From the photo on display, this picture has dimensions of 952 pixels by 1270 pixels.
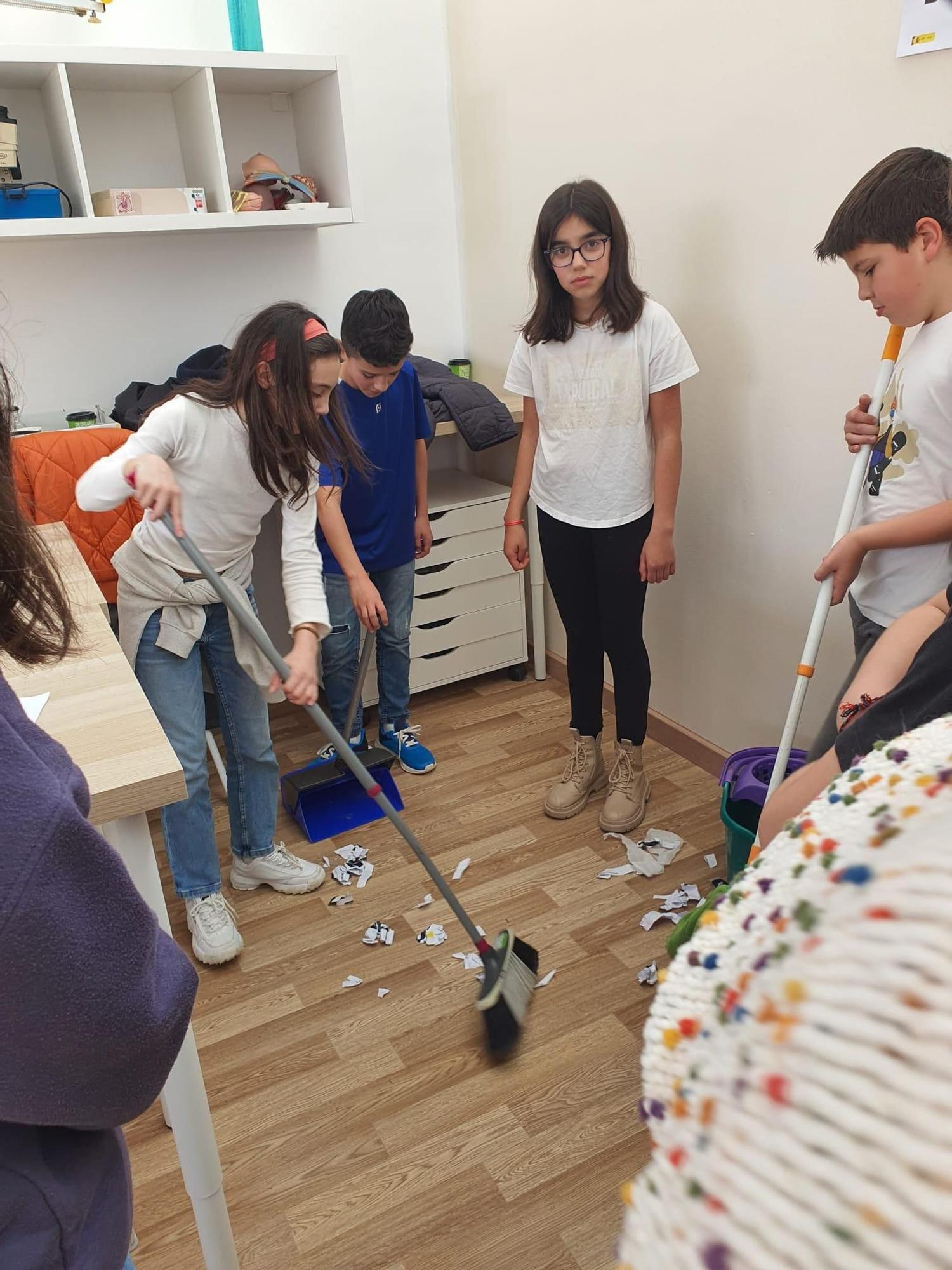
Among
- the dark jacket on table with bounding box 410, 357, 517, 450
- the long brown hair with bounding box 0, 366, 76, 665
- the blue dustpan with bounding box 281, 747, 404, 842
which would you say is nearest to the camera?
the long brown hair with bounding box 0, 366, 76, 665

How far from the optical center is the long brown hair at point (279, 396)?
5.70 feet

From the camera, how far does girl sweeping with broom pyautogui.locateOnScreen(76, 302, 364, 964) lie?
1.73m

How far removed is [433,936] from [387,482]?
1.20 m

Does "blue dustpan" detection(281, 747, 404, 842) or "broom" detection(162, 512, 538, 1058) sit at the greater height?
"broom" detection(162, 512, 538, 1058)

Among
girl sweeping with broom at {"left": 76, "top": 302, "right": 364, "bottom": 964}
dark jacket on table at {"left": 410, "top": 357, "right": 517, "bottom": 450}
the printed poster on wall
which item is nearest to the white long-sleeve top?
girl sweeping with broom at {"left": 76, "top": 302, "right": 364, "bottom": 964}

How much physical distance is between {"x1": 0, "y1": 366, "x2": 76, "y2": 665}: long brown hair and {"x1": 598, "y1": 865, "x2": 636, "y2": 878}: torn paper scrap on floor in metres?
1.66

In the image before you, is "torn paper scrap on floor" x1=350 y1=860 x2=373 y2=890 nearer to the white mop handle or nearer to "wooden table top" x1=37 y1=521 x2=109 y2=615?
"wooden table top" x1=37 y1=521 x2=109 y2=615

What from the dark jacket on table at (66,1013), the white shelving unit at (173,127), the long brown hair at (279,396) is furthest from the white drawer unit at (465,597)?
the dark jacket on table at (66,1013)

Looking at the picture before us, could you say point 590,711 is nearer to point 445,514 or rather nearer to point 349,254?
point 445,514

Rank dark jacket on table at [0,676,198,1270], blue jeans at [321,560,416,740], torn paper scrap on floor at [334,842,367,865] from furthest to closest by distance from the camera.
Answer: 1. blue jeans at [321,560,416,740]
2. torn paper scrap on floor at [334,842,367,865]
3. dark jacket on table at [0,676,198,1270]

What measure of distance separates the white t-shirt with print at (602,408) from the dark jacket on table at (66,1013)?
1697 mm

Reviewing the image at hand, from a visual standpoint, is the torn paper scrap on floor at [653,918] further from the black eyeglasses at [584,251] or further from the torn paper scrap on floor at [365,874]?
the black eyeglasses at [584,251]

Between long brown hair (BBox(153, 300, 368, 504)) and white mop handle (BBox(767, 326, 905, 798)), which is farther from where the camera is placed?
long brown hair (BBox(153, 300, 368, 504))

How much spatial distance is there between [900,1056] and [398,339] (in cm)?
218
